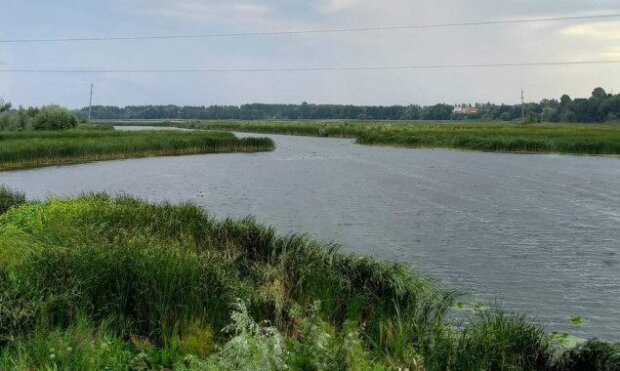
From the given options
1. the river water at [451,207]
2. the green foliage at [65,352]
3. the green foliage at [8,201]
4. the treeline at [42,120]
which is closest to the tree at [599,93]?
the river water at [451,207]

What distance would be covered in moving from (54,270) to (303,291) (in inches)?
154

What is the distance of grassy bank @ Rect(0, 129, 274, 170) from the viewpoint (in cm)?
4106

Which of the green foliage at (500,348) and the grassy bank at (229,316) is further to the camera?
the green foliage at (500,348)

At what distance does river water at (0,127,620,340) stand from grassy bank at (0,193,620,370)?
9.60ft

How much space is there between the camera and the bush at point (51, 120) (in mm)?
74688

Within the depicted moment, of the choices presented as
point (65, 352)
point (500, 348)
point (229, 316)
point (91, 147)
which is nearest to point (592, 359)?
point (500, 348)

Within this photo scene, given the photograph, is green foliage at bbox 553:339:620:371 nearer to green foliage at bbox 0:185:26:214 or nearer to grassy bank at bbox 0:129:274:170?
green foliage at bbox 0:185:26:214

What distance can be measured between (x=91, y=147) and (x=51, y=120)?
109 ft

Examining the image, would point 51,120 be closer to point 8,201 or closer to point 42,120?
point 42,120

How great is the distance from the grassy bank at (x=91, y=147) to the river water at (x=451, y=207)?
1982mm

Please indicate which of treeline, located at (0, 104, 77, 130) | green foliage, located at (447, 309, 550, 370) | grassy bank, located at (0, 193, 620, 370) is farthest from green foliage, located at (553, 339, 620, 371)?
treeline, located at (0, 104, 77, 130)

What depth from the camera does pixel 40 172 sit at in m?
38.4

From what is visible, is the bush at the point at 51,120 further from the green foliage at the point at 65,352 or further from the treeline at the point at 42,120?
the green foliage at the point at 65,352

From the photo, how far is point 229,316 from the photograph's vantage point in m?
8.59
